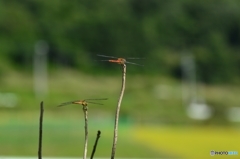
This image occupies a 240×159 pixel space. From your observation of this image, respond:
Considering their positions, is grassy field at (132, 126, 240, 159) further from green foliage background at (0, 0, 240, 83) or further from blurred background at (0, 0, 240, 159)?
green foliage background at (0, 0, 240, 83)

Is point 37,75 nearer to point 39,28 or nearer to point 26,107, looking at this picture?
point 39,28

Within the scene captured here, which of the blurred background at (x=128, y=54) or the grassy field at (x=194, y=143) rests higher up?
the blurred background at (x=128, y=54)

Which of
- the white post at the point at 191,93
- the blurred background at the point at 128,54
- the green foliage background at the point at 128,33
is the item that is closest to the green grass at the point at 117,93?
the blurred background at the point at 128,54

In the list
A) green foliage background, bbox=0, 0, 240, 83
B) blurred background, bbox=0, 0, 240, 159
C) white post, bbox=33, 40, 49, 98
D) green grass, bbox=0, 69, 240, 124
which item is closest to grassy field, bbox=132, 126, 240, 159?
blurred background, bbox=0, 0, 240, 159

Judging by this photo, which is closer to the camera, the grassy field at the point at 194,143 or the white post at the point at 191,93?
the grassy field at the point at 194,143

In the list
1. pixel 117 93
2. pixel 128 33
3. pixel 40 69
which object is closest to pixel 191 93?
pixel 128 33

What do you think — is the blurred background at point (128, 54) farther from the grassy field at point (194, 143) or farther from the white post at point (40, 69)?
the grassy field at point (194, 143)

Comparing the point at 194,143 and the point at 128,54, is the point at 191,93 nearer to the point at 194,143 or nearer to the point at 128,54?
the point at 128,54
